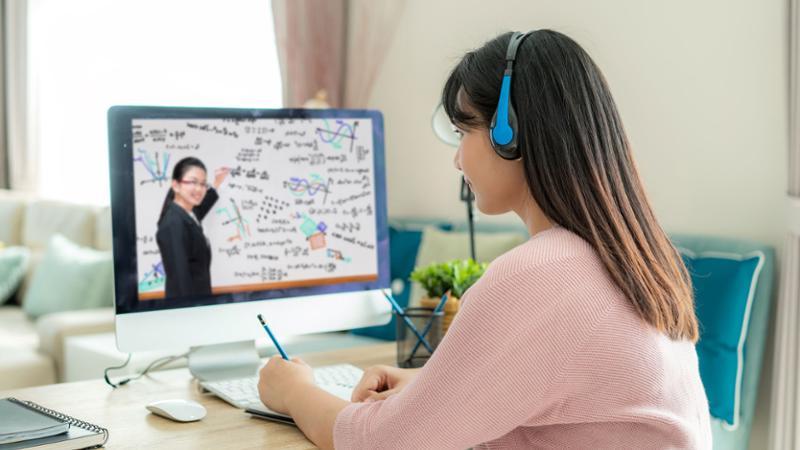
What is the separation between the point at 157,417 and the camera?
1264 millimetres

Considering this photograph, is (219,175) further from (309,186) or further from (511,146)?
(511,146)

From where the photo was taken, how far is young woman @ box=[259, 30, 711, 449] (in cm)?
90

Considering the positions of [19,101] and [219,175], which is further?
[19,101]

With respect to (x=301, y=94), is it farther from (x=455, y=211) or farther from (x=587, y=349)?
(x=587, y=349)

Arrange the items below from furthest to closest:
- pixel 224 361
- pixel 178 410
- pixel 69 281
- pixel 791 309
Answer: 1. pixel 69 281
2. pixel 791 309
3. pixel 224 361
4. pixel 178 410

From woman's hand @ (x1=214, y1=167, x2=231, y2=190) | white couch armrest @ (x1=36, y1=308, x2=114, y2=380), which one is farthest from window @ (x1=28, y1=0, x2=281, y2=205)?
woman's hand @ (x1=214, y1=167, x2=231, y2=190)

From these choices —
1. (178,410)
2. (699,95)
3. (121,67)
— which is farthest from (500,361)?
(121,67)

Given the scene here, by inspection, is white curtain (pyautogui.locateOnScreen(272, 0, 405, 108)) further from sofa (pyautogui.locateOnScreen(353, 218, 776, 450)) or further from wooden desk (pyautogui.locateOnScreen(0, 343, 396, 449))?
wooden desk (pyautogui.locateOnScreen(0, 343, 396, 449))

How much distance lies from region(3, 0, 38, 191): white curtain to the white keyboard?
4579 mm

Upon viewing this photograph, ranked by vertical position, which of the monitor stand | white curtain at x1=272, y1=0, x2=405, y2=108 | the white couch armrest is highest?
white curtain at x1=272, y1=0, x2=405, y2=108

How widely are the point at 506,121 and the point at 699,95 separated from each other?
1.77 m

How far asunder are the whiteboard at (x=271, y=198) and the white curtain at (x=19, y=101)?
450 cm

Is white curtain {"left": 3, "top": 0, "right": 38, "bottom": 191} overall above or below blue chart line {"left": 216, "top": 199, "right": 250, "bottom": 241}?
above

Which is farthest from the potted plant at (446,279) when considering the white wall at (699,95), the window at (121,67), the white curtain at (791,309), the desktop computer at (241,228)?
the window at (121,67)
